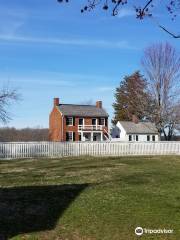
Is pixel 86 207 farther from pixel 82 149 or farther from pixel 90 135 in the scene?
pixel 90 135

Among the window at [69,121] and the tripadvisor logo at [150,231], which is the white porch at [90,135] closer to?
the window at [69,121]

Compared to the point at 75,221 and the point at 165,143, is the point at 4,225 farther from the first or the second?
the point at 165,143

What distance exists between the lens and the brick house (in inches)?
3187

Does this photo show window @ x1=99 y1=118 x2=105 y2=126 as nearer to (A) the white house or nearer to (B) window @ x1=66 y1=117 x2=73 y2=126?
(A) the white house

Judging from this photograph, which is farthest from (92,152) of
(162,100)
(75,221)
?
(75,221)

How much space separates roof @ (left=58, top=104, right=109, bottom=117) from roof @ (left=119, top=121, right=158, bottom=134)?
3.73 m

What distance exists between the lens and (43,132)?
129 m

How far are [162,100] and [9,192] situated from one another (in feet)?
161

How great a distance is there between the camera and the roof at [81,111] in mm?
81812

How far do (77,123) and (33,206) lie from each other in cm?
6919

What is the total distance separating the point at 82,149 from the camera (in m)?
40.2

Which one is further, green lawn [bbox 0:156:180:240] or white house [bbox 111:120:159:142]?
white house [bbox 111:120:159:142]

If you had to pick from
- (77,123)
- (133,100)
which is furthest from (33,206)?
(77,123)

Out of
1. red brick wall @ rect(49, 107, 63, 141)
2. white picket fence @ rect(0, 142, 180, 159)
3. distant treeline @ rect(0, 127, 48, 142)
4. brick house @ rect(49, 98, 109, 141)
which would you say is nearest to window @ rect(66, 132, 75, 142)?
brick house @ rect(49, 98, 109, 141)
